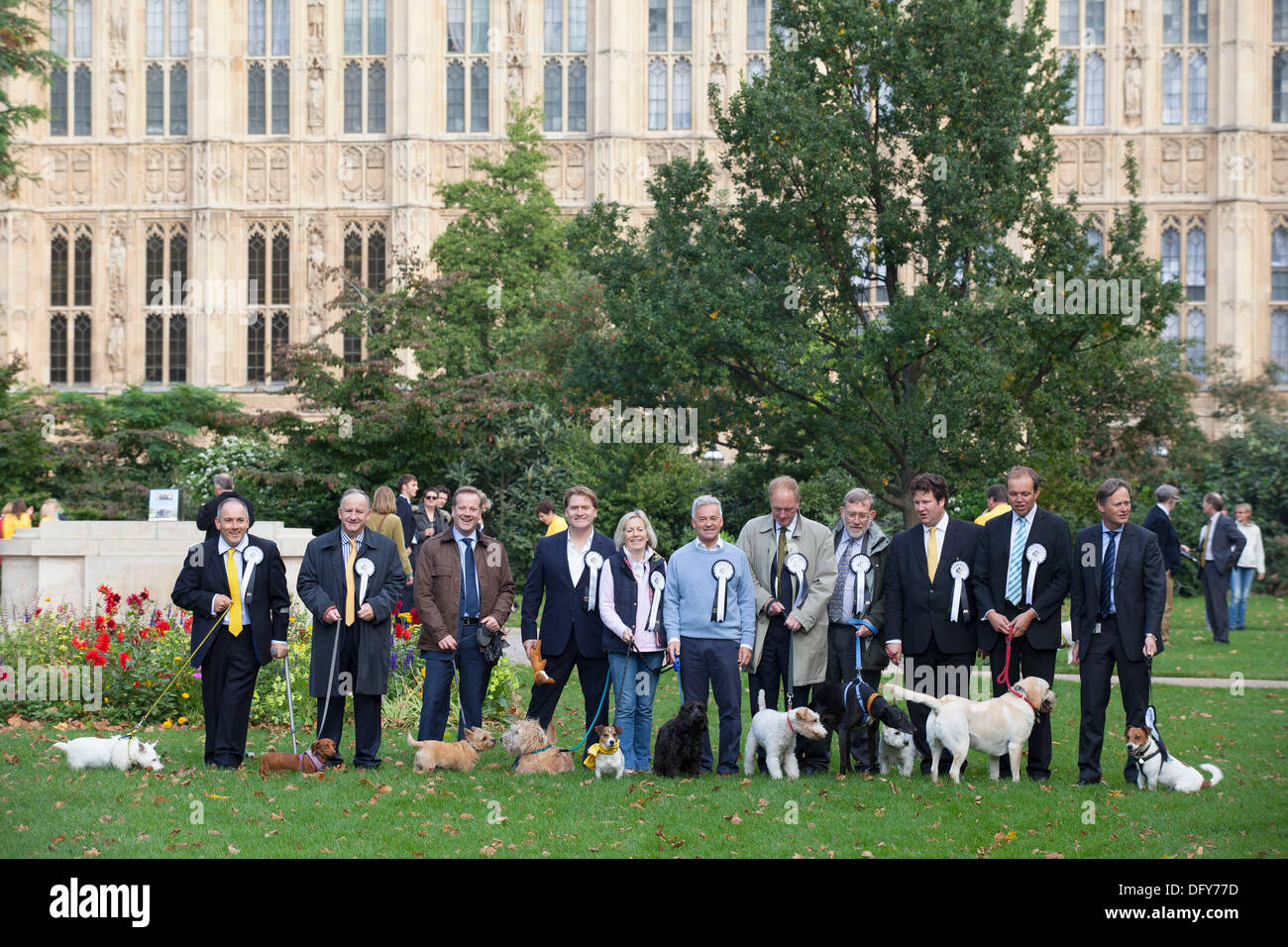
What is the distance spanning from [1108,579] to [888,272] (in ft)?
31.3

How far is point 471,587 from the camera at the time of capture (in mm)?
9469

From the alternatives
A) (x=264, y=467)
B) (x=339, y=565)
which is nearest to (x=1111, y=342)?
(x=339, y=565)

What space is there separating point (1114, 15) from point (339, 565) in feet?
127

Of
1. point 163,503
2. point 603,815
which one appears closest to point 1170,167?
point 163,503

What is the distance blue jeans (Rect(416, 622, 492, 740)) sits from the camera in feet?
31.0

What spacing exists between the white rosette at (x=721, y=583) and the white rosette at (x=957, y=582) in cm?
139

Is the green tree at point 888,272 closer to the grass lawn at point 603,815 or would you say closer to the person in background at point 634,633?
the person in background at point 634,633

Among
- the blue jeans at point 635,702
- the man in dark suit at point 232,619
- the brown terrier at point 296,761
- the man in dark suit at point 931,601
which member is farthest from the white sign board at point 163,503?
the man in dark suit at point 931,601

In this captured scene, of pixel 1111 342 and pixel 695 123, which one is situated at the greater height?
pixel 695 123

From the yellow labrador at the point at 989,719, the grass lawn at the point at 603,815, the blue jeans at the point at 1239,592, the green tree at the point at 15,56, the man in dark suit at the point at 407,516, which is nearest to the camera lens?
the grass lawn at the point at 603,815

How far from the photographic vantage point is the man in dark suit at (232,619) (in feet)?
30.2

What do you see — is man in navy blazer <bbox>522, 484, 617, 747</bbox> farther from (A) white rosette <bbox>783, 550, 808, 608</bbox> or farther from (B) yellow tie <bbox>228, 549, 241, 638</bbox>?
(B) yellow tie <bbox>228, 549, 241, 638</bbox>

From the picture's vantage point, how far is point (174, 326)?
1698 inches
